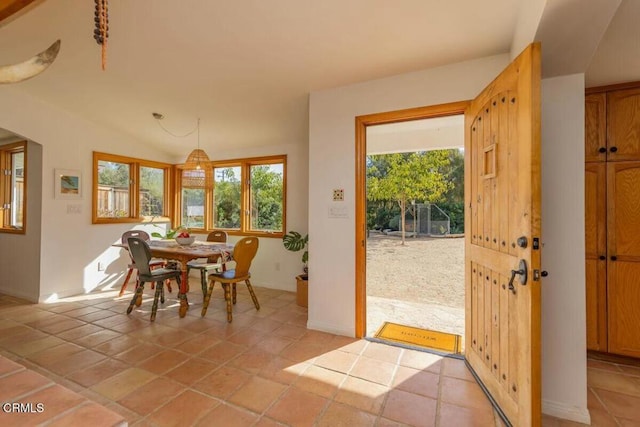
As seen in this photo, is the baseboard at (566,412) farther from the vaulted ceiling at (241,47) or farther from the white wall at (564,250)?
the vaulted ceiling at (241,47)

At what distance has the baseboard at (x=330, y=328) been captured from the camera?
272 cm

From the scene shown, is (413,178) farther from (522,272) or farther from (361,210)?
(522,272)

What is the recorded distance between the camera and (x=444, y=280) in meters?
4.82

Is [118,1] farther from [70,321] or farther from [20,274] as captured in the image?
[20,274]

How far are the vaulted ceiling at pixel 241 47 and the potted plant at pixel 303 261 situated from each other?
1.52 m

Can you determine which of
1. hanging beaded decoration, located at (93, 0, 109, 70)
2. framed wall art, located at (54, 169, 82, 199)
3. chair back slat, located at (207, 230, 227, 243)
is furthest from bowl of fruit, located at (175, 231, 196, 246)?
hanging beaded decoration, located at (93, 0, 109, 70)

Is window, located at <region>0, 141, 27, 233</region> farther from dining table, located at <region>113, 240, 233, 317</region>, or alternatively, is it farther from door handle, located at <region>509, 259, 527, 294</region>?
door handle, located at <region>509, 259, 527, 294</region>

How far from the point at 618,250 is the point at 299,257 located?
10.8ft

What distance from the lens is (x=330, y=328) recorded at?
2.80 meters

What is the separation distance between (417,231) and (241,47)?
896 cm

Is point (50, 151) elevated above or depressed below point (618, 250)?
above

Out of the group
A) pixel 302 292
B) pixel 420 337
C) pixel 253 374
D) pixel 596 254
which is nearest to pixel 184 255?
pixel 302 292

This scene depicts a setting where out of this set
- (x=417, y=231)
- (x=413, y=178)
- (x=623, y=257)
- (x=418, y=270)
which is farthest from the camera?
(x=417, y=231)

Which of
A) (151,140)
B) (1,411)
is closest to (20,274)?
(151,140)
